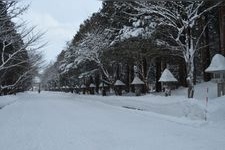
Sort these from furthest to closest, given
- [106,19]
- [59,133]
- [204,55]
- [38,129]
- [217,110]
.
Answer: [106,19]
[204,55]
[217,110]
[38,129]
[59,133]

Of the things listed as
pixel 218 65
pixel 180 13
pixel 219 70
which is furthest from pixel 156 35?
pixel 219 70

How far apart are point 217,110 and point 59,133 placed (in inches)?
260

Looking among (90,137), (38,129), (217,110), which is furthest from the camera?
(217,110)

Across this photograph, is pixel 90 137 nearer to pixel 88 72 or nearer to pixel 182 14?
pixel 182 14

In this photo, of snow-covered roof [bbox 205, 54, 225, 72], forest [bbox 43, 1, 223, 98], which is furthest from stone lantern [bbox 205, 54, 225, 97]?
forest [bbox 43, 1, 223, 98]

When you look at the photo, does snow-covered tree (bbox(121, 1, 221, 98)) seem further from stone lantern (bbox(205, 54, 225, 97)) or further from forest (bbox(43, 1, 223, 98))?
stone lantern (bbox(205, 54, 225, 97))

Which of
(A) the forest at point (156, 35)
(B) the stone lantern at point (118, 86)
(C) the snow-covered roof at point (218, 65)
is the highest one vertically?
(A) the forest at point (156, 35)

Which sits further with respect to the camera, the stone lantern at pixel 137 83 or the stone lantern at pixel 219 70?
the stone lantern at pixel 137 83

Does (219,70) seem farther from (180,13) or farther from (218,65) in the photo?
(180,13)

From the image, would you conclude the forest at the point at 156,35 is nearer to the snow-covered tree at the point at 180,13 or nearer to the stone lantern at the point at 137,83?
the snow-covered tree at the point at 180,13

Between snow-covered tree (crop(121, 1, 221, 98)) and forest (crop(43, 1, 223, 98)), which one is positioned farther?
forest (crop(43, 1, 223, 98))

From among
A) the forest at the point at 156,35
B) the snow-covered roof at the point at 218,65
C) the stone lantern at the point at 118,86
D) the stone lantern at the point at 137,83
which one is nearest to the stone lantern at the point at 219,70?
the snow-covered roof at the point at 218,65

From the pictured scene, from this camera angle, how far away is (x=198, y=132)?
12047mm

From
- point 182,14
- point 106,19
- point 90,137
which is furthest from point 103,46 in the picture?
point 90,137
